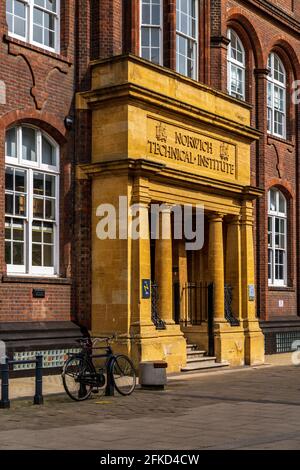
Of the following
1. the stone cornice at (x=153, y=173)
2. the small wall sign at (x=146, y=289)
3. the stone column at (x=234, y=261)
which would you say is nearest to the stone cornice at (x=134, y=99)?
the stone cornice at (x=153, y=173)

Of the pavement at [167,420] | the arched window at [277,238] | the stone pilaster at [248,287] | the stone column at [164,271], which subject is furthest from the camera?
the arched window at [277,238]

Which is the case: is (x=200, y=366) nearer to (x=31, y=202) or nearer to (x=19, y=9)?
(x=31, y=202)

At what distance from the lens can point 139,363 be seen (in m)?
16.7

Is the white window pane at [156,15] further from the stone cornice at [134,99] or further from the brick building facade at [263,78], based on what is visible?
the stone cornice at [134,99]

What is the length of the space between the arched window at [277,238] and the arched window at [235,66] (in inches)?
144

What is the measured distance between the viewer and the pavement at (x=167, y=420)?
9.62m

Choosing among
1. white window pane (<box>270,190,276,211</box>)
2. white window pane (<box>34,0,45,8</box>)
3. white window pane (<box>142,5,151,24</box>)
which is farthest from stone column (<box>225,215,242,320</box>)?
white window pane (<box>34,0,45,8</box>)

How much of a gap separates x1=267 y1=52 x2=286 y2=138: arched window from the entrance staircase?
9.14 meters

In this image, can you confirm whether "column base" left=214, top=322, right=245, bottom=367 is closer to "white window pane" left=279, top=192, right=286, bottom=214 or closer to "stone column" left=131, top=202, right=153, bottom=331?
"stone column" left=131, top=202, right=153, bottom=331

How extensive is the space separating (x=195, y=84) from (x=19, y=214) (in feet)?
19.7

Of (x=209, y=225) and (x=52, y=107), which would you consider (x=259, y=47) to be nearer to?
(x=209, y=225)

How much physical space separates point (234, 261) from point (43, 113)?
733cm

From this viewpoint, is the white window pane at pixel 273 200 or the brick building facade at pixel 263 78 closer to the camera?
the brick building facade at pixel 263 78

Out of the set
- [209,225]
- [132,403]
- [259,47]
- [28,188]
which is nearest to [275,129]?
[259,47]
